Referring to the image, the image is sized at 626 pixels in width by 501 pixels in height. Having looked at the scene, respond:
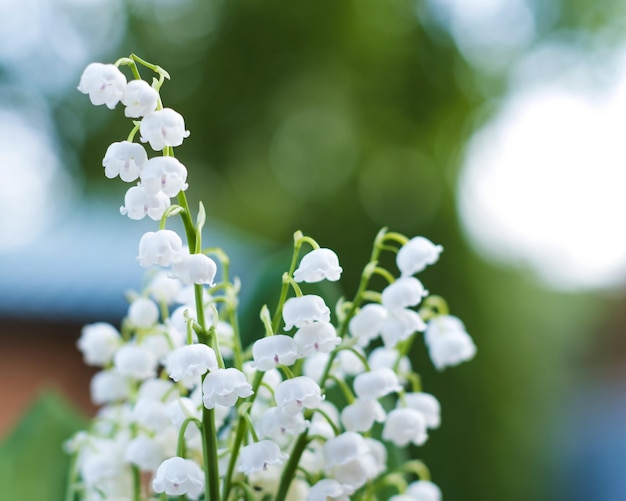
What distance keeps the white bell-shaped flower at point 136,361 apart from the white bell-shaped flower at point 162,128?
0.12 metres

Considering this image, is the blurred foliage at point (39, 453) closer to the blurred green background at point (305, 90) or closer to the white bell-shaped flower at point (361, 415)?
the white bell-shaped flower at point (361, 415)

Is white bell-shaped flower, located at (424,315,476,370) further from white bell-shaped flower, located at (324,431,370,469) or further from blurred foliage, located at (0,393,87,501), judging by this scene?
blurred foliage, located at (0,393,87,501)

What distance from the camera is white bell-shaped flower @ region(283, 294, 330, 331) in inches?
11.4

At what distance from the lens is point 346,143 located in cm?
372

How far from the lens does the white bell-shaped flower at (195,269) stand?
281mm

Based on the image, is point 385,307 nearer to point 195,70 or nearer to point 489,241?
point 489,241

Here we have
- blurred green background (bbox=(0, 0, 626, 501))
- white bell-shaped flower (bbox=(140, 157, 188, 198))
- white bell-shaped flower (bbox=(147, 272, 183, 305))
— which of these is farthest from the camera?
blurred green background (bbox=(0, 0, 626, 501))

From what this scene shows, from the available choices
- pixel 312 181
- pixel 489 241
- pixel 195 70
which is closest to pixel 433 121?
pixel 312 181

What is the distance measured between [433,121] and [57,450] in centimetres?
366

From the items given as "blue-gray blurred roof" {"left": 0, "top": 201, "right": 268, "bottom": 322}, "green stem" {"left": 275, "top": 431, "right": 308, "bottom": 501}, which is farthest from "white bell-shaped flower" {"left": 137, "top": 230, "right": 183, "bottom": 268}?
"blue-gray blurred roof" {"left": 0, "top": 201, "right": 268, "bottom": 322}

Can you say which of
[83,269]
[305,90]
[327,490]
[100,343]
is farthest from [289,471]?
[305,90]

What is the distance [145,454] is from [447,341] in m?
0.15

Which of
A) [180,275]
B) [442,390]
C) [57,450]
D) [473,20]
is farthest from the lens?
[473,20]

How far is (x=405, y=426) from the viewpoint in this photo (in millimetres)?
352
